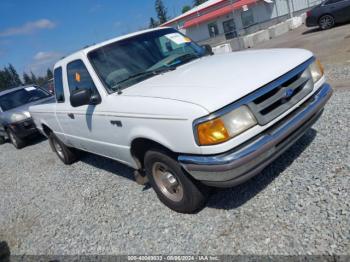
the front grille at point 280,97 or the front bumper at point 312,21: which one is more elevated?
the front grille at point 280,97

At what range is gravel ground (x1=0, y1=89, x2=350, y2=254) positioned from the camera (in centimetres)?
266

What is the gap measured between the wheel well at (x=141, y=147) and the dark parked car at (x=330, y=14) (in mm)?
14647

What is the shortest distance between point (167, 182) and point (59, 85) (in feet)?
9.54

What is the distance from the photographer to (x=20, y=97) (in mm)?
10500

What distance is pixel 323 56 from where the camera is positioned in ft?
30.3

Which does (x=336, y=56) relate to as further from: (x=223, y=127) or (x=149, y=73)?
(x=223, y=127)

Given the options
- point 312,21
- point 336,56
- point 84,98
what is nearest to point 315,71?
→ point 84,98

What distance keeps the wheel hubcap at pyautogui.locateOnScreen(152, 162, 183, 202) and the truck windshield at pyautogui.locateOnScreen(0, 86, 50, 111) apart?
806 cm

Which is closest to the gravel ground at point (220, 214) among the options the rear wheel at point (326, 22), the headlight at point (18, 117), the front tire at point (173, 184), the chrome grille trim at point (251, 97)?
the front tire at point (173, 184)

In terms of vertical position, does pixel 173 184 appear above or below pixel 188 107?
below

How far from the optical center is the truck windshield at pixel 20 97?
10.3 meters

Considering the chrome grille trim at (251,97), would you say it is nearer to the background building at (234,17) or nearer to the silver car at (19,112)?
the silver car at (19,112)

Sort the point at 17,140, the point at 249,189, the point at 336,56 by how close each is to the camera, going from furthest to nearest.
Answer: the point at 17,140 < the point at 336,56 < the point at 249,189

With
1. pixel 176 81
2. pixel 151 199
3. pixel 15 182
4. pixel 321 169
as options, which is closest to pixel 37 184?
pixel 15 182
